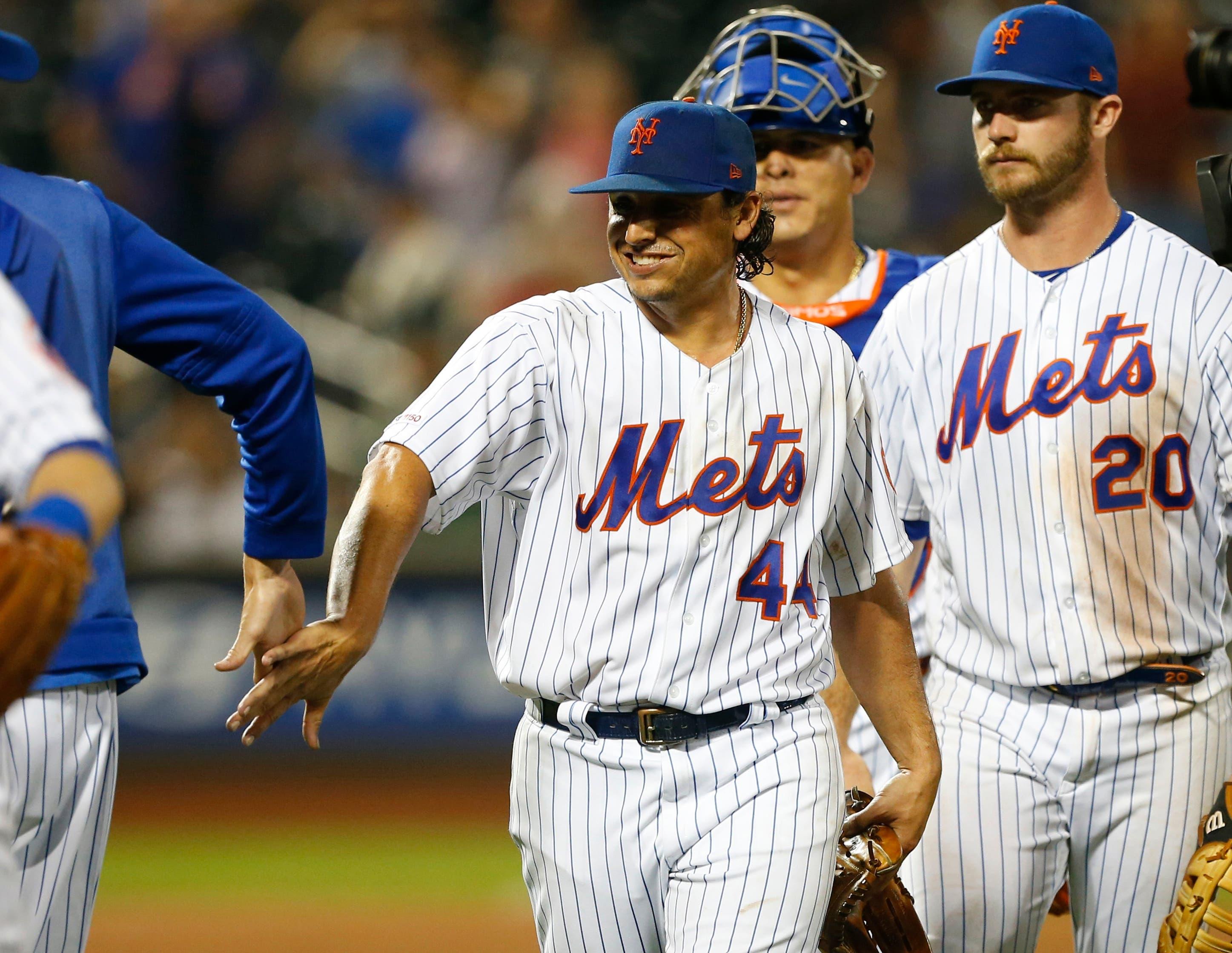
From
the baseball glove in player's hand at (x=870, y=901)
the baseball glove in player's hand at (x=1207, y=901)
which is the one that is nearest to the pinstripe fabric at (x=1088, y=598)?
the baseball glove in player's hand at (x=1207, y=901)

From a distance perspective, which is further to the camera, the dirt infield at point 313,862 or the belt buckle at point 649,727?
the dirt infield at point 313,862

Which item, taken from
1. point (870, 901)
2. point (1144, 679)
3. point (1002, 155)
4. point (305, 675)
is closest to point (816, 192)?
point (1002, 155)

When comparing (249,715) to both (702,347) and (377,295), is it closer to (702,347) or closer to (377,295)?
(702,347)

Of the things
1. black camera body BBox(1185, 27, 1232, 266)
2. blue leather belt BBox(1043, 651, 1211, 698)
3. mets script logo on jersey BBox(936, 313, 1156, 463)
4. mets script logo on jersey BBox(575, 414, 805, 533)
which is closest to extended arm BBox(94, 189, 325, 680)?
mets script logo on jersey BBox(575, 414, 805, 533)

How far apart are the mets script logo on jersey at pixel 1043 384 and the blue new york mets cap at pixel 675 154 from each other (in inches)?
30.3

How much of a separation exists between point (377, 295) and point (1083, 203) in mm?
4451

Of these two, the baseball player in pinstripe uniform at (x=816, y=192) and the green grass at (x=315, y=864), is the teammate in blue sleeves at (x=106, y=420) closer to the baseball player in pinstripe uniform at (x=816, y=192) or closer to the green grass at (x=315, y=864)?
the baseball player in pinstripe uniform at (x=816, y=192)

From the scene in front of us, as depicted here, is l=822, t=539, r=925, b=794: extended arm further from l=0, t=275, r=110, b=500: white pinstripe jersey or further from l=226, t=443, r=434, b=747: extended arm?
l=0, t=275, r=110, b=500: white pinstripe jersey

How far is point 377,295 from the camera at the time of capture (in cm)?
714

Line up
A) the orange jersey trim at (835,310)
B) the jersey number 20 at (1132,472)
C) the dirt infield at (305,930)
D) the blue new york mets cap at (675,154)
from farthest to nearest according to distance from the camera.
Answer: the dirt infield at (305,930) → the orange jersey trim at (835,310) → the jersey number 20 at (1132,472) → the blue new york mets cap at (675,154)

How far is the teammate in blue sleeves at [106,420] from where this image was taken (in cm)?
204

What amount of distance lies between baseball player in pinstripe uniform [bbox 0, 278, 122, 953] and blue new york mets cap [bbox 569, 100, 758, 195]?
44.5 inches

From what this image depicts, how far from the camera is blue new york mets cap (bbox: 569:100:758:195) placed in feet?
8.36

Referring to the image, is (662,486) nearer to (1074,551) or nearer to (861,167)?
(1074,551)
